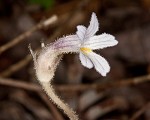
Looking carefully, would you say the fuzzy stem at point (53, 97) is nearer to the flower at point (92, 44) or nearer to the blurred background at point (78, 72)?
the flower at point (92, 44)

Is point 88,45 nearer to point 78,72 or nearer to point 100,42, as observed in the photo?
point 100,42

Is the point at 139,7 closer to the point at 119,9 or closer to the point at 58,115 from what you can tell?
the point at 119,9

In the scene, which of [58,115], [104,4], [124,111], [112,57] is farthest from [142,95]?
[104,4]

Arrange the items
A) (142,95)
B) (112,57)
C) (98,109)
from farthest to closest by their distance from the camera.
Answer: (112,57)
(142,95)
(98,109)

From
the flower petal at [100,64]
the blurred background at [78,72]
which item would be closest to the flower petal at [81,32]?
the flower petal at [100,64]

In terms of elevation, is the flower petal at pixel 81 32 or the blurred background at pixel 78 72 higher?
the blurred background at pixel 78 72

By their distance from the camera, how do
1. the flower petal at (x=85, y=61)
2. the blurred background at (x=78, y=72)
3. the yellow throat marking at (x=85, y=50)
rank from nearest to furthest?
the flower petal at (x=85, y=61) < the yellow throat marking at (x=85, y=50) < the blurred background at (x=78, y=72)

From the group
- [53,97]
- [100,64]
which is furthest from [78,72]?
[100,64]
